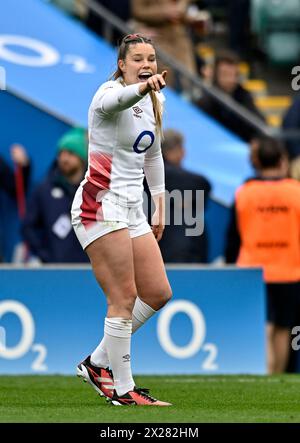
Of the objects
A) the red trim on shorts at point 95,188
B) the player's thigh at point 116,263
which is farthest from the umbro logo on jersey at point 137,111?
the player's thigh at point 116,263

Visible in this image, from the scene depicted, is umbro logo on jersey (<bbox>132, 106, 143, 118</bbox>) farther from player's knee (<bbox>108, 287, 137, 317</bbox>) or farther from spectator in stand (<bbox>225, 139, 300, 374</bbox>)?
spectator in stand (<bbox>225, 139, 300, 374</bbox>)

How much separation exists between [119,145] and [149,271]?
0.76 m

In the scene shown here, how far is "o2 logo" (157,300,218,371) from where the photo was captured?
11.9 meters

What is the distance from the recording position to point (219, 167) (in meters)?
15.0

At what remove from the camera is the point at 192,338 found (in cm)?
1189

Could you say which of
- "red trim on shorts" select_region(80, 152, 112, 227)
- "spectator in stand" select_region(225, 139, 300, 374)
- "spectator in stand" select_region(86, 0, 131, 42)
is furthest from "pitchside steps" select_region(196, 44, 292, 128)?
"red trim on shorts" select_region(80, 152, 112, 227)

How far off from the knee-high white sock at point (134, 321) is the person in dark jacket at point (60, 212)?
4059 mm

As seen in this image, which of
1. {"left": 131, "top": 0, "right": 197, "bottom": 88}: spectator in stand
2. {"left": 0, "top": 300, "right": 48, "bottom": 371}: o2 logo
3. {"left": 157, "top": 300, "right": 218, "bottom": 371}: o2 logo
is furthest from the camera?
{"left": 131, "top": 0, "right": 197, "bottom": 88}: spectator in stand

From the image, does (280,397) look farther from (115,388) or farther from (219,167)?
(219,167)

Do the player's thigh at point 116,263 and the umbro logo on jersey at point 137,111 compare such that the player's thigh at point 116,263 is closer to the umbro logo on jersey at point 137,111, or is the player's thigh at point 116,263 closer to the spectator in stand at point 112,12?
the umbro logo on jersey at point 137,111

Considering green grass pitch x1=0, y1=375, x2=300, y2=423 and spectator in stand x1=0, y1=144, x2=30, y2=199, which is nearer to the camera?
green grass pitch x1=0, y1=375, x2=300, y2=423

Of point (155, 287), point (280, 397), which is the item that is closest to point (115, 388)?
point (155, 287)

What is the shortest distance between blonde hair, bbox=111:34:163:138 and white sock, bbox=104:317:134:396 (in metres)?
1.13

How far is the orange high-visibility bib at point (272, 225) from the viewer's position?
12234mm
